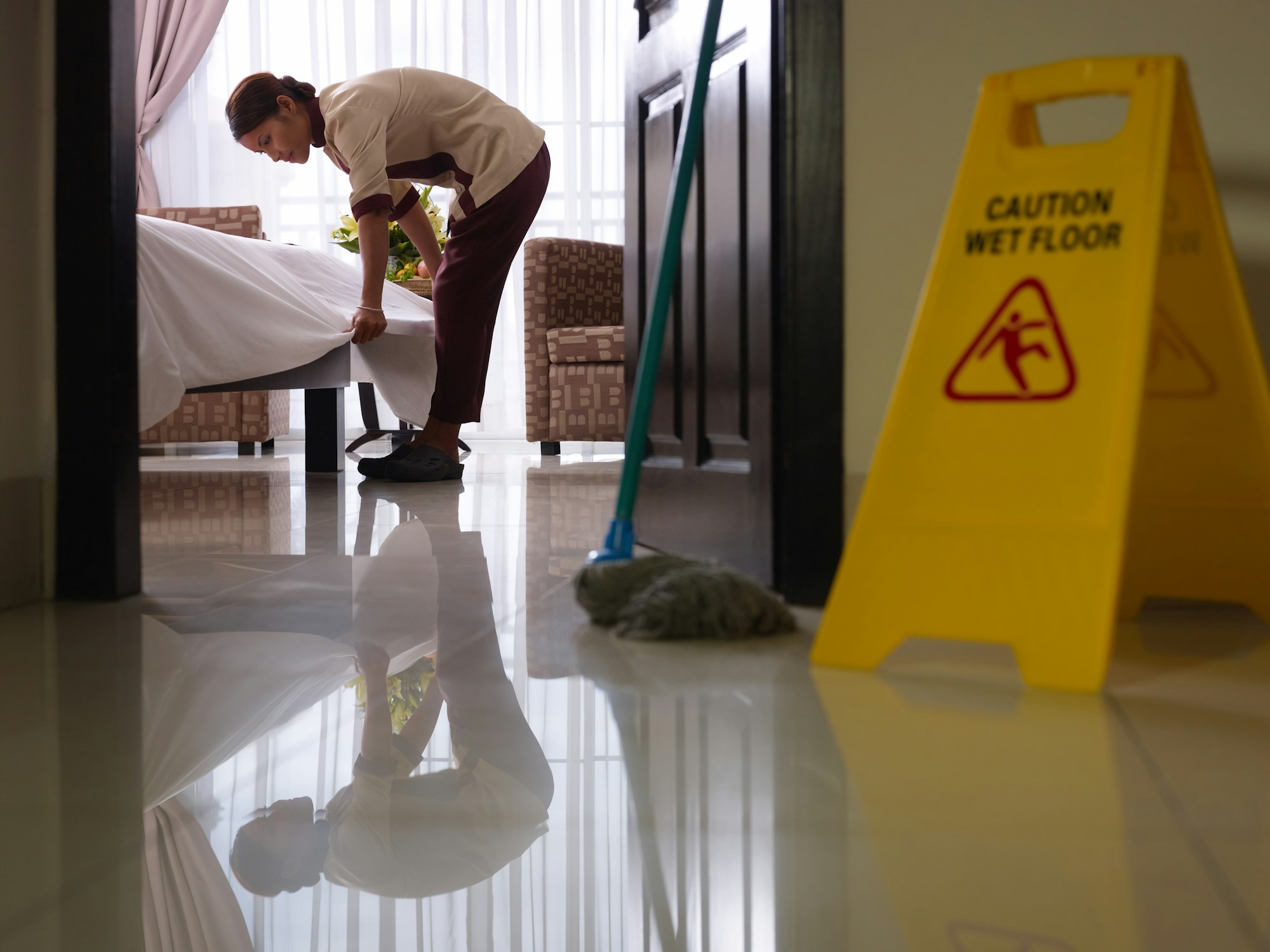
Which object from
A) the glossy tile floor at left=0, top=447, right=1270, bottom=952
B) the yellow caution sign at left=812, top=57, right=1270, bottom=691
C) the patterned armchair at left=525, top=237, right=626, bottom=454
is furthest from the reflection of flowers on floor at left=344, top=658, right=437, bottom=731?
the patterned armchair at left=525, top=237, right=626, bottom=454

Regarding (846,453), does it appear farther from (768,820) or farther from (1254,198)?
(768,820)

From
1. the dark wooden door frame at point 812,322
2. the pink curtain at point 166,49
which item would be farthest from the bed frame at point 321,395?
the pink curtain at point 166,49

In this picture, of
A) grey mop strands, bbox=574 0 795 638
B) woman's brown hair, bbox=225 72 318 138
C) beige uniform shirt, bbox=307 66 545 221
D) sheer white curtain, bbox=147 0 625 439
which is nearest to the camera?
grey mop strands, bbox=574 0 795 638

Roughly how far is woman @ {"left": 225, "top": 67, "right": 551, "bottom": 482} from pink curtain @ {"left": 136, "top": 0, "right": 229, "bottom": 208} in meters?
3.20

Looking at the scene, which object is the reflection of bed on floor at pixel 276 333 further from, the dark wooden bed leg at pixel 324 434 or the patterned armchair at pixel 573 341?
the patterned armchair at pixel 573 341

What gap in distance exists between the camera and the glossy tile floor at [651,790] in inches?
20.0

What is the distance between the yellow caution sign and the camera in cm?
95

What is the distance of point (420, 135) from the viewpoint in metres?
2.74

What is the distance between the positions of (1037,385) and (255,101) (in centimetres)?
235

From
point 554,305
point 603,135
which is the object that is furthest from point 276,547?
point 603,135

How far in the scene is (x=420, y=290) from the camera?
4.37m

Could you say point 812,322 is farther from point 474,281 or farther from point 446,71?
point 446,71

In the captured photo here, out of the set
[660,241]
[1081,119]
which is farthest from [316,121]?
[1081,119]

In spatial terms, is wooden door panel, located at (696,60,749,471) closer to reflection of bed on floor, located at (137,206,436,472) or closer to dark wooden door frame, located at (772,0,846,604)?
dark wooden door frame, located at (772,0,846,604)
